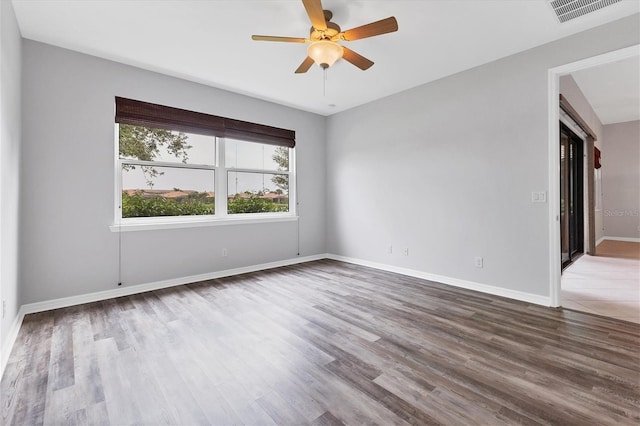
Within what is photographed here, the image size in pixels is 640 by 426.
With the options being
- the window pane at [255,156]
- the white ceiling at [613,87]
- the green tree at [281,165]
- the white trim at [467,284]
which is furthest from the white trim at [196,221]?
the white ceiling at [613,87]

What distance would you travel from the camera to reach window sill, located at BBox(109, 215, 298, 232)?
3560 mm

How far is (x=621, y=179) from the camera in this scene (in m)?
7.20

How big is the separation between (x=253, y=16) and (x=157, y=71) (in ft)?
6.12

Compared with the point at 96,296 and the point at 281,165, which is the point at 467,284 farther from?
the point at 96,296

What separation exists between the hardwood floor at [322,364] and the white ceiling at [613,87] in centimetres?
346

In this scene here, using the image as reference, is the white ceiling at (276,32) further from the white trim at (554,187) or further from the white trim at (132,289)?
the white trim at (132,289)

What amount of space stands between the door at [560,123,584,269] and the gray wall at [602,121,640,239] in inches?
107

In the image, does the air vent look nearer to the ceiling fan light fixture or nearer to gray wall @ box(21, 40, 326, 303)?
the ceiling fan light fixture

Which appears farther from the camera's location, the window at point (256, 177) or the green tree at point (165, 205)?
the window at point (256, 177)

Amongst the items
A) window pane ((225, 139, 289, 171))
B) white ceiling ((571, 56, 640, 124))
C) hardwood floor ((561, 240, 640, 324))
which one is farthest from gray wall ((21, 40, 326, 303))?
white ceiling ((571, 56, 640, 124))

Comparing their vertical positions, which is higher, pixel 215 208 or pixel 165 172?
pixel 165 172

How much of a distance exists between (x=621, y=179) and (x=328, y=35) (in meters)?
8.83

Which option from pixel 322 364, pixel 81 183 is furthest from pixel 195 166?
pixel 322 364

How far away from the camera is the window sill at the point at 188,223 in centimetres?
356
